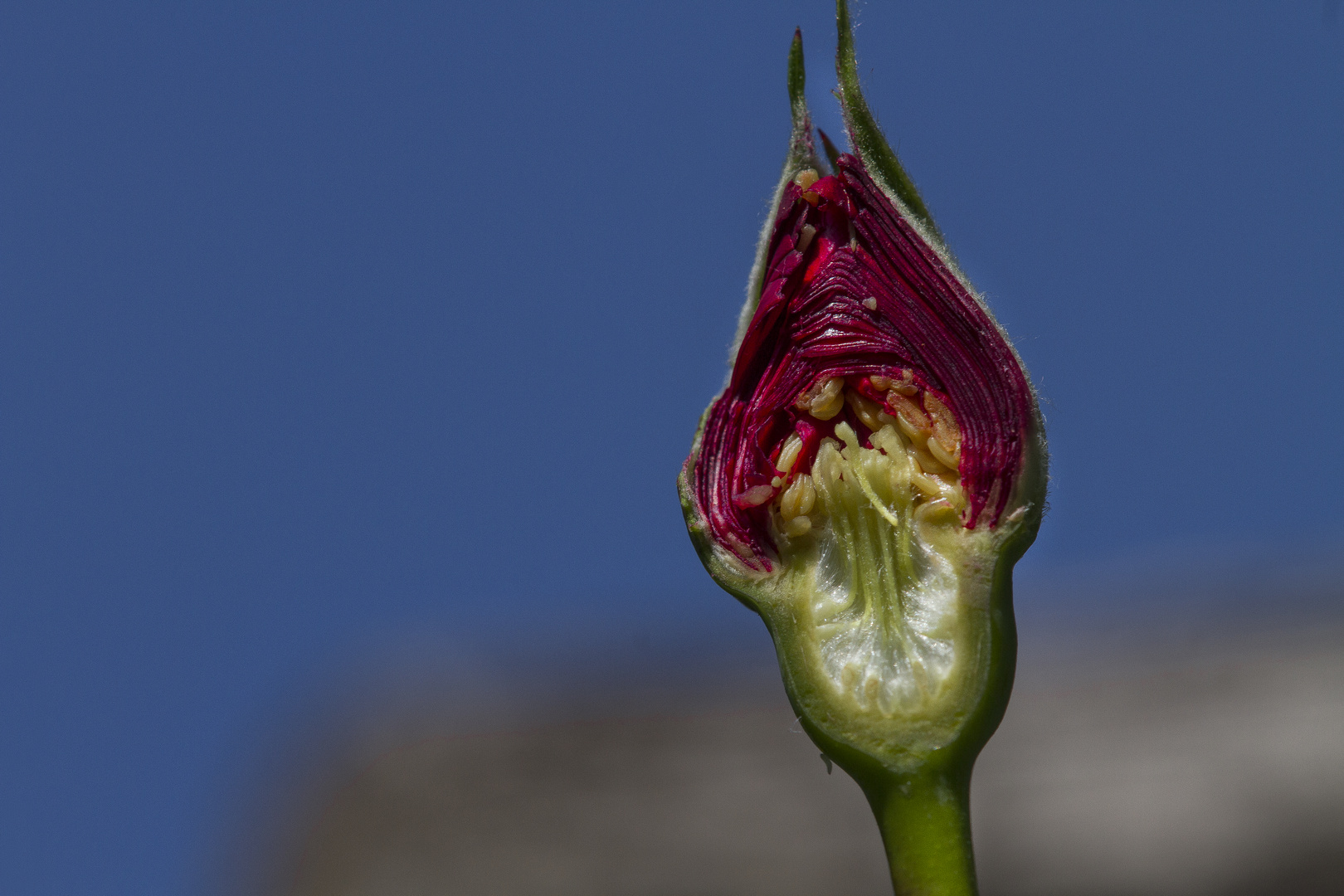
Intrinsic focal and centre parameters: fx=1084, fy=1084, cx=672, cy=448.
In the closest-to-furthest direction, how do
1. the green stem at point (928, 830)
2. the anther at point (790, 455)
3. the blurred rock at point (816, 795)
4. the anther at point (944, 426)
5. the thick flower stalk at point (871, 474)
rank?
the green stem at point (928, 830), the thick flower stalk at point (871, 474), the anther at point (944, 426), the anther at point (790, 455), the blurred rock at point (816, 795)

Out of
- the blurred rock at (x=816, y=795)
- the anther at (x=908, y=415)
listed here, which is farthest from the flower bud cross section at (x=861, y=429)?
the blurred rock at (x=816, y=795)

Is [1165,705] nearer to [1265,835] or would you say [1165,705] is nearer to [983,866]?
[1265,835]

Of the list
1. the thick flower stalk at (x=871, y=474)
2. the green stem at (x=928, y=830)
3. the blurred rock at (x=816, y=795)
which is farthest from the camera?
the blurred rock at (x=816, y=795)

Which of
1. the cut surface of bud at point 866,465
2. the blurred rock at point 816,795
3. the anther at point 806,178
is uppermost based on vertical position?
the anther at point 806,178

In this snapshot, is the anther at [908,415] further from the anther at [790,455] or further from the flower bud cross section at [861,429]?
the anther at [790,455]

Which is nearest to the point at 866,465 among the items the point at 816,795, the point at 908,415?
the point at 908,415

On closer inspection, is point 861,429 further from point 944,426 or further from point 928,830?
point 928,830

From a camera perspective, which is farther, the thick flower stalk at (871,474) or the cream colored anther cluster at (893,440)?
the cream colored anther cluster at (893,440)

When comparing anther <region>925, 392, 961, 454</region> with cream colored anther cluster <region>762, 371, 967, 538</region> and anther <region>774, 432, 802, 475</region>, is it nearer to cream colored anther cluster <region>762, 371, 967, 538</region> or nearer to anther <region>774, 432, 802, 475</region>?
cream colored anther cluster <region>762, 371, 967, 538</region>

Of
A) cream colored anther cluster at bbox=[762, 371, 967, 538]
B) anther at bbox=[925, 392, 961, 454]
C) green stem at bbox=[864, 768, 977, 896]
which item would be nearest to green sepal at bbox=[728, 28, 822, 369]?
cream colored anther cluster at bbox=[762, 371, 967, 538]
